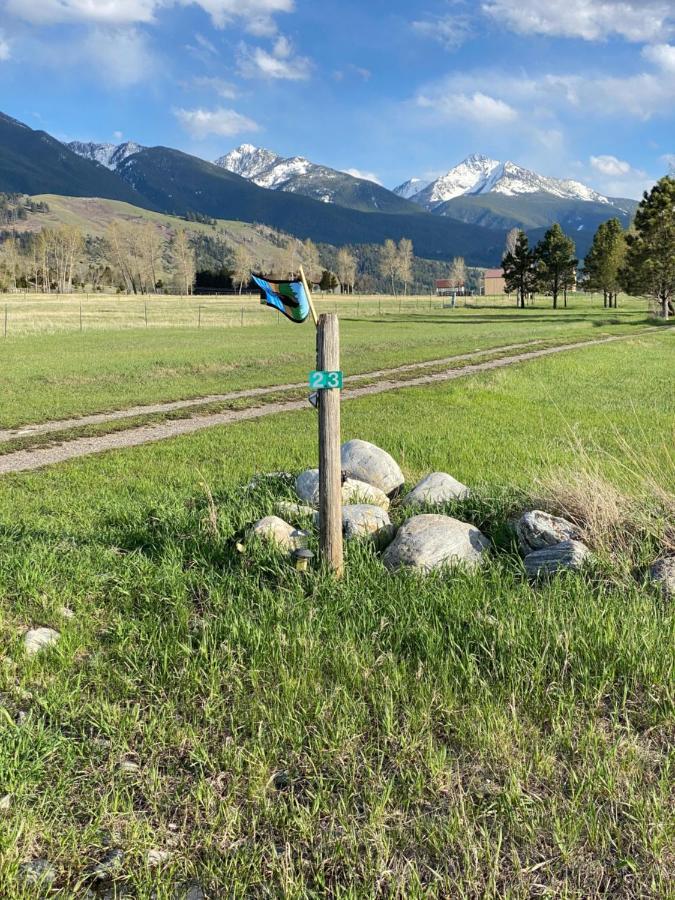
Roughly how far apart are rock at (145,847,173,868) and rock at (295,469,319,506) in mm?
3777

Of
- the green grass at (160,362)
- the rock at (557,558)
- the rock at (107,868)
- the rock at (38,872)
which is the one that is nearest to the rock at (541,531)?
the rock at (557,558)

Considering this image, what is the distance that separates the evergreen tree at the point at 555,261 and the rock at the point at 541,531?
248 feet

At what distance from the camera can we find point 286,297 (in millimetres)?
4402

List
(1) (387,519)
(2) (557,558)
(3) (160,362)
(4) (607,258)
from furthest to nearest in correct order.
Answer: (4) (607,258) → (3) (160,362) → (1) (387,519) → (2) (557,558)

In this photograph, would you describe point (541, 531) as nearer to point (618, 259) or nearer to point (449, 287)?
point (618, 259)

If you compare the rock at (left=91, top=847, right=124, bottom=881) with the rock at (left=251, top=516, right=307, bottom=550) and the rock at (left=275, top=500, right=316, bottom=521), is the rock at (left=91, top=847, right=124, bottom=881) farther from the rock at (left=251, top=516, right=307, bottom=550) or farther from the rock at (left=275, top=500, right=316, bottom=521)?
the rock at (left=275, top=500, right=316, bottom=521)

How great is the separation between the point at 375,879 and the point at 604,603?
7.98 ft

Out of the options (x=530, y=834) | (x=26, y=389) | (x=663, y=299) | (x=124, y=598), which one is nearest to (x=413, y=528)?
(x=124, y=598)

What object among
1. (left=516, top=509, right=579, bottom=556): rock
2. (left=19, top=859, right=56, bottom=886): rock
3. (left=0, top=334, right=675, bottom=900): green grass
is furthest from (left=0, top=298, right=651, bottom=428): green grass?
(left=19, top=859, right=56, bottom=886): rock

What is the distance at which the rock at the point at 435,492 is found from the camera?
20.1 ft

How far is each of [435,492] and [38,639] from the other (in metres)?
3.58

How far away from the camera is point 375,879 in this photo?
2.35m

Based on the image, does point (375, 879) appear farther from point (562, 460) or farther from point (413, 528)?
point (562, 460)

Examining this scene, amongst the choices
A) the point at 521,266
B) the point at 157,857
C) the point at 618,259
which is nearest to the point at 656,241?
the point at 618,259
